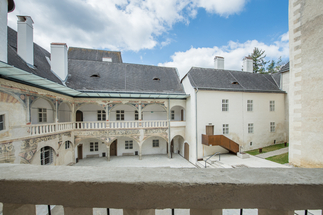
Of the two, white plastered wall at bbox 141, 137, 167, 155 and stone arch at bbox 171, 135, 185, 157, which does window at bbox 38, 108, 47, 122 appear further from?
stone arch at bbox 171, 135, 185, 157

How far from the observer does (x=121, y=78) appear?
1568 cm

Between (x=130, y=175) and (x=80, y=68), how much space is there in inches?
684

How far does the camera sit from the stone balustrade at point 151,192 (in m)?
0.94

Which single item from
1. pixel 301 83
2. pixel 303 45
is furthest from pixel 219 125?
pixel 303 45

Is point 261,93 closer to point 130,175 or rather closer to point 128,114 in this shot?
point 128,114

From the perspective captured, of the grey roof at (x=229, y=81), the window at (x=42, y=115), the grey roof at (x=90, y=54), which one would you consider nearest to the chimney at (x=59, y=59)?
the window at (x=42, y=115)

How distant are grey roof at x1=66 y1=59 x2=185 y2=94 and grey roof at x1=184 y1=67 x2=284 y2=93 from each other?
7.01 feet

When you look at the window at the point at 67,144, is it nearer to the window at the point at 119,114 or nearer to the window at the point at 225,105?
the window at the point at 119,114

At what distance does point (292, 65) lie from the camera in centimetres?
795

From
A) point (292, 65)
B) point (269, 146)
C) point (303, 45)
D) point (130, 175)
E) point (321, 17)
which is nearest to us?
point (130, 175)

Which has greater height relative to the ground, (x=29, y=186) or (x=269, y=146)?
(x=29, y=186)

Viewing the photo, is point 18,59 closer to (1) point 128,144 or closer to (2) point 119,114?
(2) point 119,114

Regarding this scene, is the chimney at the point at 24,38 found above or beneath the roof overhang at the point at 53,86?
above

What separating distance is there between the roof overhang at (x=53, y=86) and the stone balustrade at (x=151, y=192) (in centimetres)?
782
